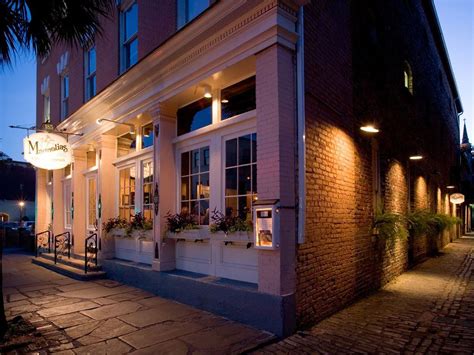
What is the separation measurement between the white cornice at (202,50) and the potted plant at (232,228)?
8.03 ft

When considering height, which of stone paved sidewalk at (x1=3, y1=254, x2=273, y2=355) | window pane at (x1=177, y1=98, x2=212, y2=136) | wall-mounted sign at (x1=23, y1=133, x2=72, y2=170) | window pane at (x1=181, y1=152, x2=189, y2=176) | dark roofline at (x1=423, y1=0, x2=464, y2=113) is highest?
dark roofline at (x1=423, y1=0, x2=464, y2=113)

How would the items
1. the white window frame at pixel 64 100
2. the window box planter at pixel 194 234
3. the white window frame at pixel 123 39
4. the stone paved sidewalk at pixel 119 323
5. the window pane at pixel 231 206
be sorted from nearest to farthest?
the stone paved sidewalk at pixel 119 323 < the window pane at pixel 231 206 < the window box planter at pixel 194 234 < the white window frame at pixel 123 39 < the white window frame at pixel 64 100

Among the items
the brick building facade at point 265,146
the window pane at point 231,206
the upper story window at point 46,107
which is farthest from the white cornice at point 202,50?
the upper story window at point 46,107

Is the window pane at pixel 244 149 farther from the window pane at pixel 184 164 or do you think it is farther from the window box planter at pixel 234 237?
the window pane at pixel 184 164

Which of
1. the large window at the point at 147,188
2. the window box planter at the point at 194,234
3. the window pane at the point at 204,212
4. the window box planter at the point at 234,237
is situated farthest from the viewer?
the large window at the point at 147,188

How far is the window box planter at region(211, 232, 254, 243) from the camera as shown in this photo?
538cm

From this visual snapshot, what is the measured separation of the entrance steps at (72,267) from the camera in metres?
8.58

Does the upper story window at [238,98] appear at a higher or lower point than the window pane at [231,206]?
higher

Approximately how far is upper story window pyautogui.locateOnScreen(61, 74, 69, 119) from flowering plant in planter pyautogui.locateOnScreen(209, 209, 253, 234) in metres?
9.08

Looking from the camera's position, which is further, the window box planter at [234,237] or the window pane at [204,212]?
the window pane at [204,212]

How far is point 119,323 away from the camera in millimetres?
5277

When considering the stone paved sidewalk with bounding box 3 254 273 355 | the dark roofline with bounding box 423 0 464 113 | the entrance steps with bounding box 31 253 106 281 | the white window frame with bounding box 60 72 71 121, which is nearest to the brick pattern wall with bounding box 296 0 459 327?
the stone paved sidewalk with bounding box 3 254 273 355

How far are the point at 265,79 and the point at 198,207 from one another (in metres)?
2.83

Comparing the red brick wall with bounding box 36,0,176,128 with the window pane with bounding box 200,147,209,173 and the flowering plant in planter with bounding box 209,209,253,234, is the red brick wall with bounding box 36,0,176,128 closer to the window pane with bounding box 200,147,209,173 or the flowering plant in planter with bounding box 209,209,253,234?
the window pane with bounding box 200,147,209,173
